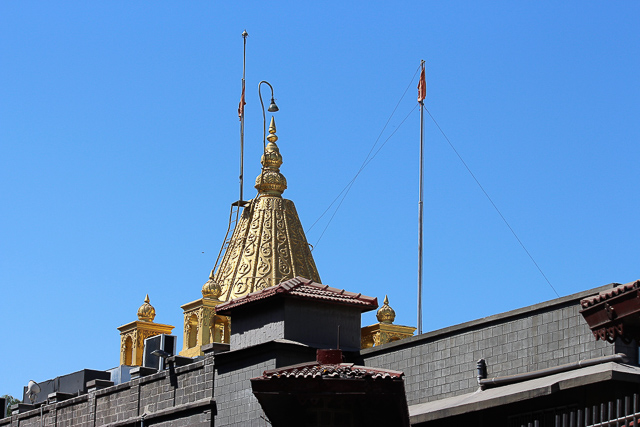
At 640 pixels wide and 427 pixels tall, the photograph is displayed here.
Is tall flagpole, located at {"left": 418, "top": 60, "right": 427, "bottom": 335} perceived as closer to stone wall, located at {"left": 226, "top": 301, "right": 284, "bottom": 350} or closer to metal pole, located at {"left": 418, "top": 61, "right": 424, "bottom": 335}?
metal pole, located at {"left": 418, "top": 61, "right": 424, "bottom": 335}

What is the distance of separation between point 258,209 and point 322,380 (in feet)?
72.1

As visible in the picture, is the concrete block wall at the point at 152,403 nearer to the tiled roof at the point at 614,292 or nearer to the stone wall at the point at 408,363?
the stone wall at the point at 408,363

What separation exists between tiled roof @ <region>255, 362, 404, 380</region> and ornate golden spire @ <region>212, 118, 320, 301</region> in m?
18.0

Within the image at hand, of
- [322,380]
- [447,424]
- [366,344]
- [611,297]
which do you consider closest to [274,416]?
[322,380]

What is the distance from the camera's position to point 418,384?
25219 mm

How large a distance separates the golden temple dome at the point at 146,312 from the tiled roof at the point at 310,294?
12.1 metres

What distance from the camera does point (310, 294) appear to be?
27219mm

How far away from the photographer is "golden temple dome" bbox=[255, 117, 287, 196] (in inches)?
1670

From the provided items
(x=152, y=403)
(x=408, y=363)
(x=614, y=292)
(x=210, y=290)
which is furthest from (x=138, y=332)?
(x=614, y=292)

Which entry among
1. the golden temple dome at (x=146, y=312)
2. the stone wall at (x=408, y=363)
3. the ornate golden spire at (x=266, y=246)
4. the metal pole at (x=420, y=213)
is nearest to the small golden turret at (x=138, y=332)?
the golden temple dome at (x=146, y=312)

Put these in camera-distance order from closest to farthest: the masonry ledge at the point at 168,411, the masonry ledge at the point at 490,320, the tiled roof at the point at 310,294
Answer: the masonry ledge at the point at 490,320
the tiled roof at the point at 310,294
the masonry ledge at the point at 168,411

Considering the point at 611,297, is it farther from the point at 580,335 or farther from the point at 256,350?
the point at 256,350

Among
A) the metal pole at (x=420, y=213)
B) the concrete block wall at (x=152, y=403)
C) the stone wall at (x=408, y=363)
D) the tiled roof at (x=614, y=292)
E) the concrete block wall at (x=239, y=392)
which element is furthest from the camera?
the metal pole at (x=420, y=213)

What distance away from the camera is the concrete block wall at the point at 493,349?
22203 mm
